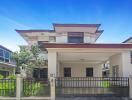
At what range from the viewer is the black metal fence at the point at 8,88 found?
15180 millimetres

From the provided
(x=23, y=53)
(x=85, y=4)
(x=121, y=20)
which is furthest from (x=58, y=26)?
(x=85, y=4)

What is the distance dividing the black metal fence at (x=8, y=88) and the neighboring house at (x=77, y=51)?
3.22 meters

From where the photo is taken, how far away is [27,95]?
15.2 meters

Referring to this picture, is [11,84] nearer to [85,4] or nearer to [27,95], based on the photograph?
[27,95]

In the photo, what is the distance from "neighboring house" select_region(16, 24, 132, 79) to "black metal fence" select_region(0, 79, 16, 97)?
322cm

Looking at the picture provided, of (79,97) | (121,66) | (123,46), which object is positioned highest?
(123,46)

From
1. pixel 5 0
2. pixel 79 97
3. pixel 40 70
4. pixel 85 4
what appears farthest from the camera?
pixel 40 70

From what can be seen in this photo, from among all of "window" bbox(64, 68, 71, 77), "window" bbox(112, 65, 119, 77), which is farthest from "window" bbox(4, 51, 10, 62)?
"window" bbox(112, 65, 119, 77)

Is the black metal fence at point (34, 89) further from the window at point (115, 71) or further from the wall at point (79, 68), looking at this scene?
the wall at point (79, 68)

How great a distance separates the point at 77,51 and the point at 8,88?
5.69 metres

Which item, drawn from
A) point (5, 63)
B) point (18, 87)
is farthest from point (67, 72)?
point (18, 87)

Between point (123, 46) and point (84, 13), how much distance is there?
3.73m

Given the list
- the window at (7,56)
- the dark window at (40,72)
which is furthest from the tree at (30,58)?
the window at (7,56)

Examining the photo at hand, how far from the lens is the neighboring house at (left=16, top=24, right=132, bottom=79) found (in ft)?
56.9
